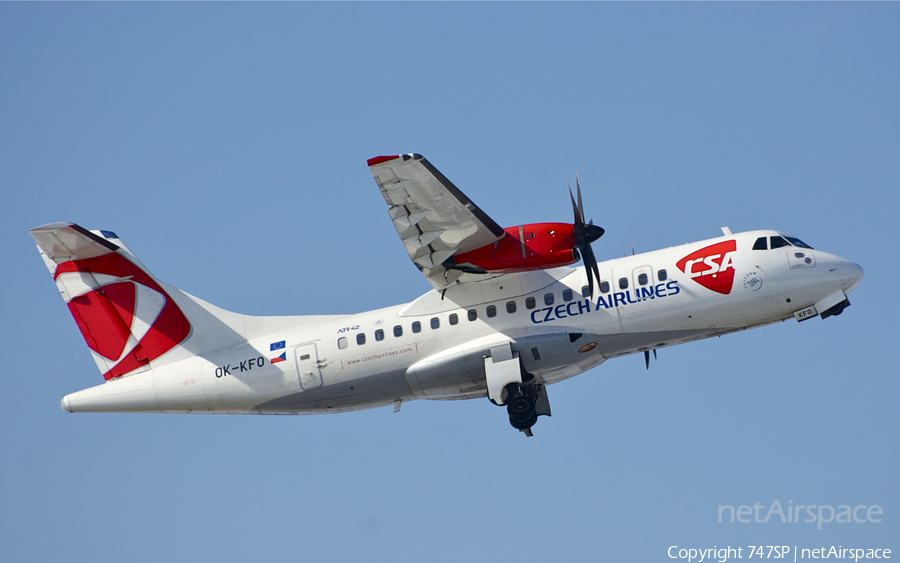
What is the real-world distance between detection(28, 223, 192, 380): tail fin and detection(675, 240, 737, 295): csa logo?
12.4 metres

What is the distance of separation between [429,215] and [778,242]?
26.1ft

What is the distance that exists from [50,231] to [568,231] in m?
12.3

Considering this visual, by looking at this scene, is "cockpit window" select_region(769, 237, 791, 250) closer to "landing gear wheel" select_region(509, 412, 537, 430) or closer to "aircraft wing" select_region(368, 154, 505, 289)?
"aircraft wing" select_region(368, 154, 505, 289)

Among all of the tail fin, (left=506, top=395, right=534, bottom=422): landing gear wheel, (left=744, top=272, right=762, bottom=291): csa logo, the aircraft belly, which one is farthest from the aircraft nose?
the tail fin

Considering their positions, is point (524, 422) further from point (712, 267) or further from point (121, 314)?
point (121, 314)

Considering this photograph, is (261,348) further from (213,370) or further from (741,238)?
(741,238)

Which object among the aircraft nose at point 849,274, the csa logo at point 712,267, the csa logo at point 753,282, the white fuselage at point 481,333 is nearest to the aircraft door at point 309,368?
the white fuselage at point 481,333

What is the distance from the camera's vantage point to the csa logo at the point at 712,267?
63.2ft

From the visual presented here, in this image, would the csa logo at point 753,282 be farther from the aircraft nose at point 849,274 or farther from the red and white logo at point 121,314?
the red and white logo at point 121,314

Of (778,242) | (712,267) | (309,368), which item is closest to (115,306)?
(309,368)

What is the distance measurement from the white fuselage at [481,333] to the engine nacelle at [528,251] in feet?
3.47

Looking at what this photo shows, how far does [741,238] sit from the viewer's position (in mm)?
19891

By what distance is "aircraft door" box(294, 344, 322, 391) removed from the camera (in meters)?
20.7

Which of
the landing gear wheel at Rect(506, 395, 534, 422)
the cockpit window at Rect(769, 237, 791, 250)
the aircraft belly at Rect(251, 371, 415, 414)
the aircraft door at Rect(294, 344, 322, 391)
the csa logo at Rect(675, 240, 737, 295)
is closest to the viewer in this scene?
the csa logo at Rect(675, 240, 737, 295)
